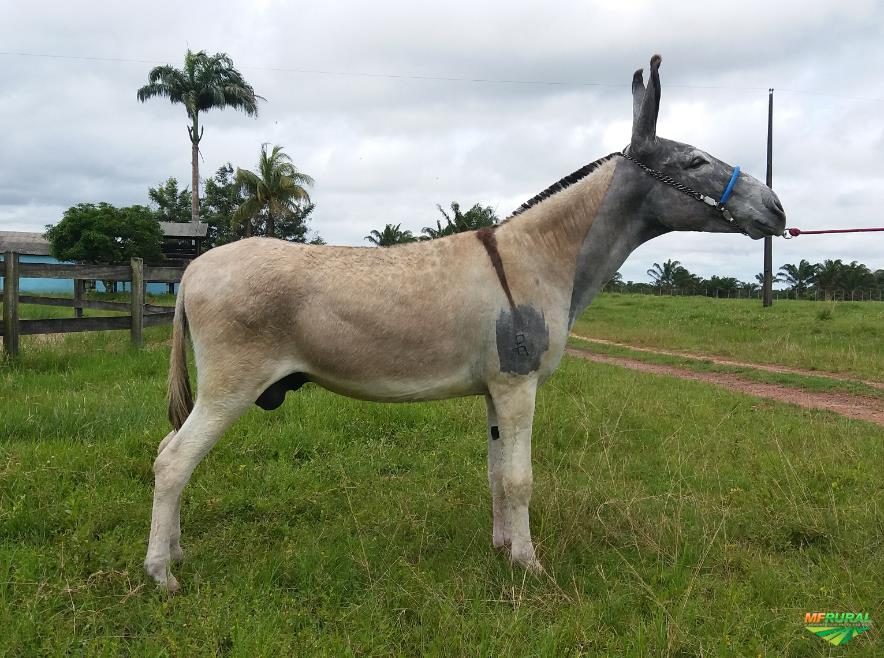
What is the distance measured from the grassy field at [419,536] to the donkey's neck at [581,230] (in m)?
1.64

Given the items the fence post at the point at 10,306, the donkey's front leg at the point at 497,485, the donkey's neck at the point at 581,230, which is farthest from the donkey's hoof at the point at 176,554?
the fence post at the point at 10,306

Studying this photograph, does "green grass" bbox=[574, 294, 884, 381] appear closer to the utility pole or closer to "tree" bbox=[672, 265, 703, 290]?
→ the utility pole

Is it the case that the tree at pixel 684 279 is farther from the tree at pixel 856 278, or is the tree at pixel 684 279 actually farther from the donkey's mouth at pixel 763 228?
the donkey's mouth at pixel 763 228

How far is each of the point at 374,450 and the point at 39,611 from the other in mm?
2980

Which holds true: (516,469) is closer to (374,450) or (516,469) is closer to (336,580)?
(336,580)

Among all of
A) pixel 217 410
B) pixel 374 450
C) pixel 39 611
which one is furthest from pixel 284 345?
pixel 374 450

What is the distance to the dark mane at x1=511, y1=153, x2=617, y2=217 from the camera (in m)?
3.87

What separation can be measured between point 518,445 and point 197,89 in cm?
4075

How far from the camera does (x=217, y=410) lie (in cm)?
330

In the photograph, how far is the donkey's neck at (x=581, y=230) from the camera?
3.71 metres

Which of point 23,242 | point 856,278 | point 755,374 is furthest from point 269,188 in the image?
point 856,278

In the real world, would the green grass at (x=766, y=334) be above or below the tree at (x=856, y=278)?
below

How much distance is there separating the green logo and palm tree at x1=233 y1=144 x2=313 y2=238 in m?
34.7

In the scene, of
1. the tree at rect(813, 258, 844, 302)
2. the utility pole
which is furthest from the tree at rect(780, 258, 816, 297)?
the utility pole
